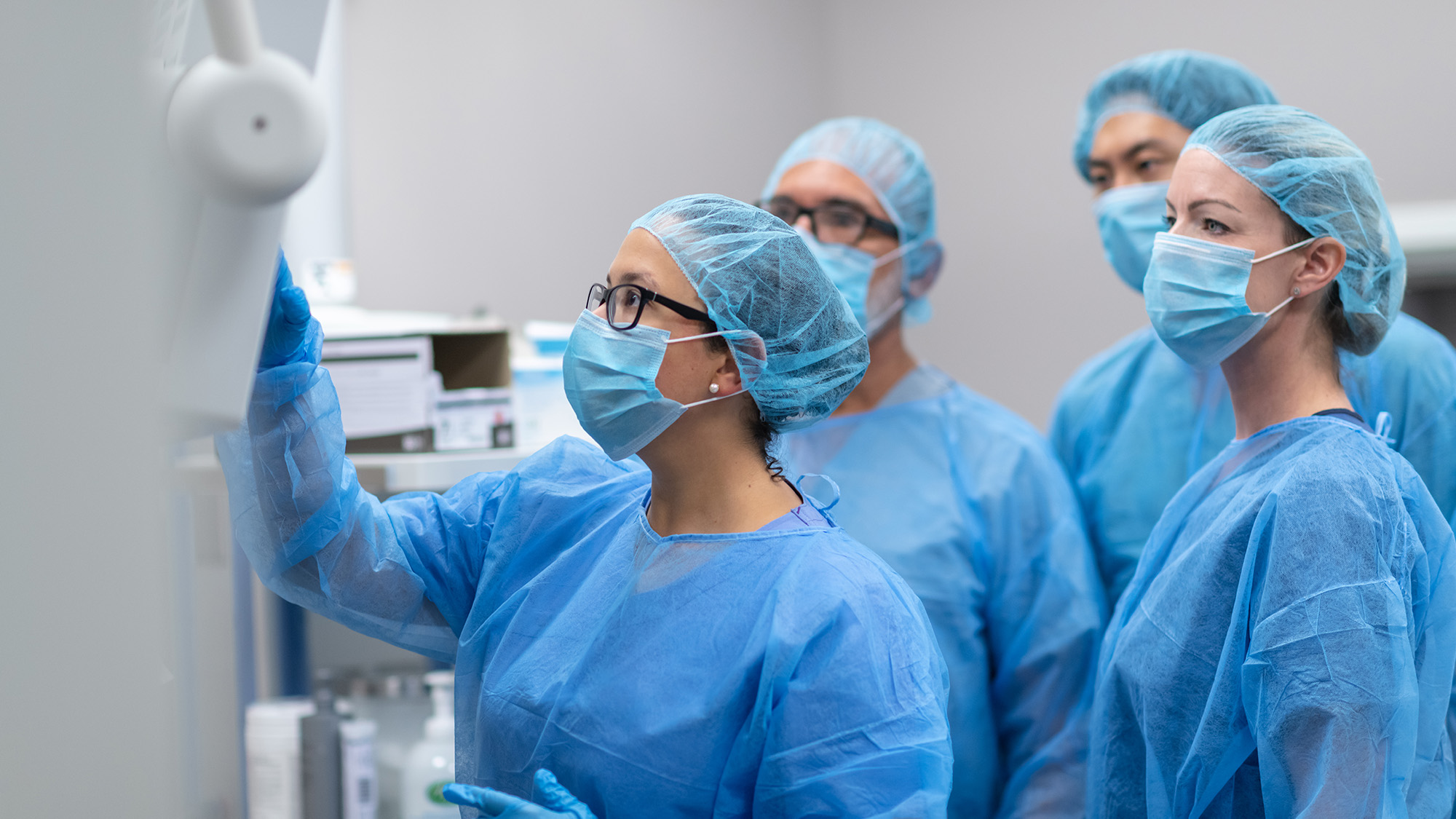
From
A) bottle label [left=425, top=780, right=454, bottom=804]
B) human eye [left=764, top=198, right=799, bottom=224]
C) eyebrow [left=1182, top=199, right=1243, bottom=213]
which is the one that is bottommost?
bottle label [left=425, top=780, right=454, bottom=804]

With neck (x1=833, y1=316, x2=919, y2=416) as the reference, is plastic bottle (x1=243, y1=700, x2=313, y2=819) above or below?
below

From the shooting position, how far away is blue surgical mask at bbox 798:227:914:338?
1668mm

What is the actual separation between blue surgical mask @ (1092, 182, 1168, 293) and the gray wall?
1.18 meters

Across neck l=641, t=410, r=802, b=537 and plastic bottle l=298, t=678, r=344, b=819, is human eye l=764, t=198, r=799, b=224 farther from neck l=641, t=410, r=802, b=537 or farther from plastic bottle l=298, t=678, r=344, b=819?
plastic bottle l=298, t=678, r=344, b=819

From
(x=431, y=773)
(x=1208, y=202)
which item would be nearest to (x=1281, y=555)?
(x=1208, y=202)

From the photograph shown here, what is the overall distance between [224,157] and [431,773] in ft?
4.86

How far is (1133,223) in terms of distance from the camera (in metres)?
1.63

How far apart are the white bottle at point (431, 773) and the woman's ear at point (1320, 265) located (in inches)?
53.7

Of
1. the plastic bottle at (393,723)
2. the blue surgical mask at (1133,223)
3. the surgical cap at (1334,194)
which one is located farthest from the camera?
the plastic bottle at (393,723)

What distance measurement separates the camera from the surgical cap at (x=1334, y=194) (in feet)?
3.92

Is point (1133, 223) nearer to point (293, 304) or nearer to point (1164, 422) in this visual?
point (1164, 422)

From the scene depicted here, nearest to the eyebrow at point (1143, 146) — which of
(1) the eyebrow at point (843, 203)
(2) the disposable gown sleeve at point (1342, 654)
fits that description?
(1) the eyebrow at point (843, 203)

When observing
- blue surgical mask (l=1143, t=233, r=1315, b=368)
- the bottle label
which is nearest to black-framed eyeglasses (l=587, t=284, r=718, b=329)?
blue surgical mask (l=1143, t=233, r=1315, b=368)

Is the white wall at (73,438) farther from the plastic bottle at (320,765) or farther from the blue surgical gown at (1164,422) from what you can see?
the plastic bottle at (320,765)
